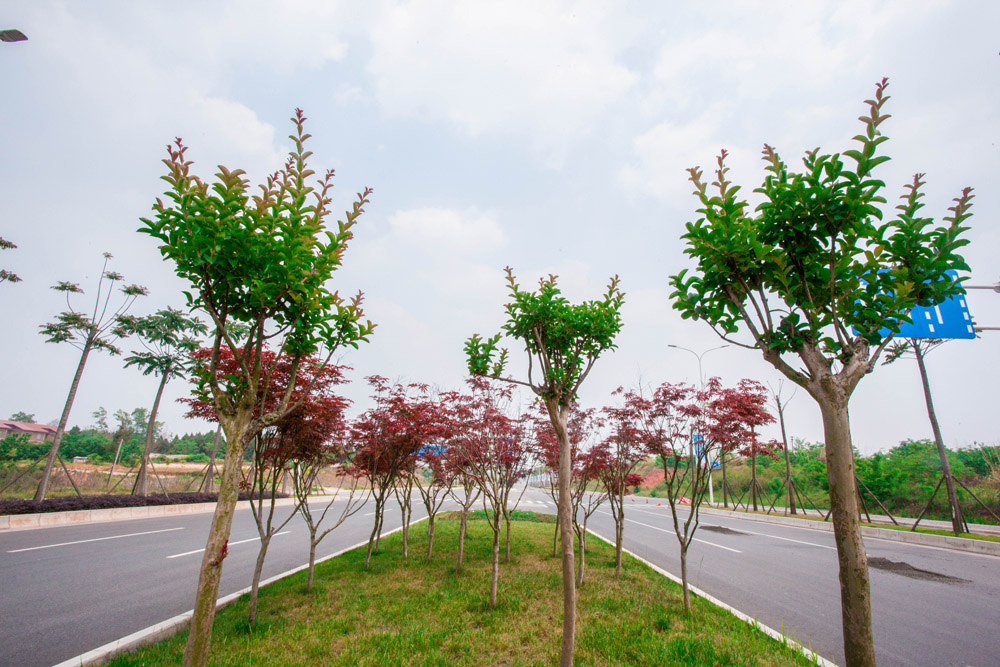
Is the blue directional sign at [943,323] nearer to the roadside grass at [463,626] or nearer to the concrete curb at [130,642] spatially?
the roadside grass at [463,626]

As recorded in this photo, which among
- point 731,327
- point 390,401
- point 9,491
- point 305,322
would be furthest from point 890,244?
point 9,491

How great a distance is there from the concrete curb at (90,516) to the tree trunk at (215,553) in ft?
58.1

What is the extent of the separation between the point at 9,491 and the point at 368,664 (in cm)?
2741

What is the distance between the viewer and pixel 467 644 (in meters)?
4.76

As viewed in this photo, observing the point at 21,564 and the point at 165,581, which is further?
the point at 21,564

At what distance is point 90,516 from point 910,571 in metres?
25.8

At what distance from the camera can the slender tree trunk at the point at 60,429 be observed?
16492 millimetres

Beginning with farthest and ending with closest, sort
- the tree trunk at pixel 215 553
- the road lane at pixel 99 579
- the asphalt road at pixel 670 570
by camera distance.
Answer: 1. the asphalt road at pixel 670 570
2. the road lane at pixel 99 579
3. the tree trunk at pixel 215 553

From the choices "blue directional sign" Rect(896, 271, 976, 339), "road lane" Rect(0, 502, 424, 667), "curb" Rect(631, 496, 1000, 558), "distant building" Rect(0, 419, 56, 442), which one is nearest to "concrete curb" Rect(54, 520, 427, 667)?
"road lane" Rect(0, 502, 424, 667)

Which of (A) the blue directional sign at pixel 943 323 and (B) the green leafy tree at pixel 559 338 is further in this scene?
A: (A) the blue directional sign at pixel 943 323

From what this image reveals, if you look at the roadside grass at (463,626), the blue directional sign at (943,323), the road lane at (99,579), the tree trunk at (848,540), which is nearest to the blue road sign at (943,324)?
the blue directional sign at (943,323)

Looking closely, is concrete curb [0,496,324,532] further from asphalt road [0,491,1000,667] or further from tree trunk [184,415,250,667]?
tree trunk [184,415,250,667]

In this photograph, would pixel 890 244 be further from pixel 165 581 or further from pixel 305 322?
pixel 165 581

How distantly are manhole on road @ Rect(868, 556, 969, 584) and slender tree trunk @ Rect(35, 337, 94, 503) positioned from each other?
26452 millimetres
